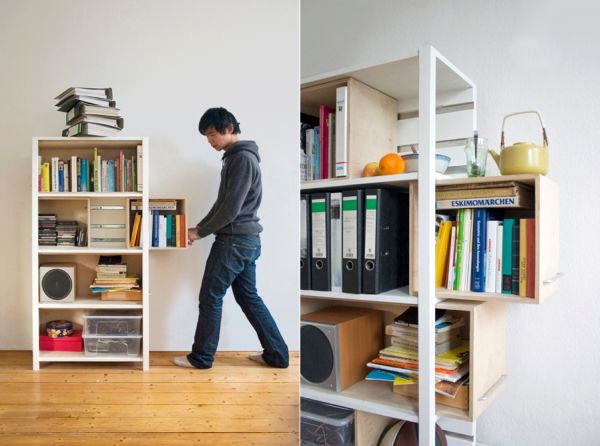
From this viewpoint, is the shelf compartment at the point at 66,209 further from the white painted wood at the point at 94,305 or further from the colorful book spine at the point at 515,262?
the colorful book spine at the point at 515,262

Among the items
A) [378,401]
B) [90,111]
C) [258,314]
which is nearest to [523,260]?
[378,401]

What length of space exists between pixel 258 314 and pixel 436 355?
2.06ft

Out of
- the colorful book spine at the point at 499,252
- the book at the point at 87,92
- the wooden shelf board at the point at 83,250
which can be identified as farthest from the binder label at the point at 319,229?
the book at the point at 87,92

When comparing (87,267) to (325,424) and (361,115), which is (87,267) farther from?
(361,115)

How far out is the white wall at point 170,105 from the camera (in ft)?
6.05

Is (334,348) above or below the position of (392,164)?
below

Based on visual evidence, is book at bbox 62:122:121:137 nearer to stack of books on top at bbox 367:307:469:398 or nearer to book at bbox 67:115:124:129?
book at bbox 67:115:124:129

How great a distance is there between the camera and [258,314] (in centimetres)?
179

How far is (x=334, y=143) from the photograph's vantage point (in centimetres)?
181

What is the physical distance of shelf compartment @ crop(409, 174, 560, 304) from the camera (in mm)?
1409

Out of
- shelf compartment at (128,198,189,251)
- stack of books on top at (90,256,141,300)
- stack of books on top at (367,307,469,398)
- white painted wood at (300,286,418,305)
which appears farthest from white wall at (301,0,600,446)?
stack of books on top at (90,256,141,300)

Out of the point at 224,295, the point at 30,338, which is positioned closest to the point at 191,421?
the point at 224,295

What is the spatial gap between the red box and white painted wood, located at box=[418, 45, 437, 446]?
4.40ft

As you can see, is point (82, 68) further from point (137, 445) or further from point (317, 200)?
point (137, 445)
